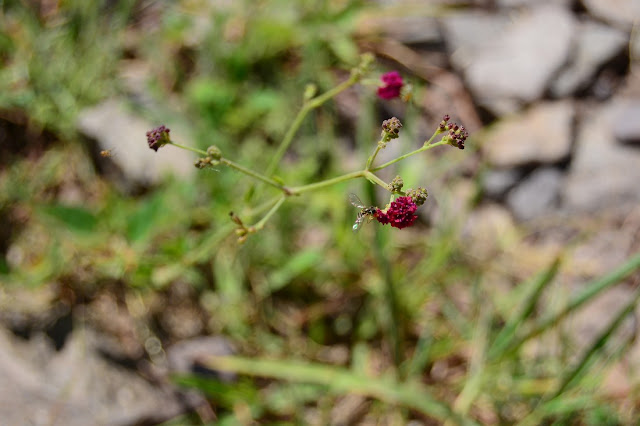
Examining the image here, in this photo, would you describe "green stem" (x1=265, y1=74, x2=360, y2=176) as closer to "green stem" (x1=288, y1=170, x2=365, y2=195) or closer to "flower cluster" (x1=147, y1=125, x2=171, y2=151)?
"green stem" (x1=288, y1=170, x2=365, y2=195)

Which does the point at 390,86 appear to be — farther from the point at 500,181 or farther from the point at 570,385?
the point at 500,181

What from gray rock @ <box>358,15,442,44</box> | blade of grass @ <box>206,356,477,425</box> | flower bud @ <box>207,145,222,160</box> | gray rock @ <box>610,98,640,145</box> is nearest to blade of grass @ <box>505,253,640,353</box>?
blade of grass @ <box>206,356,477,425</box>

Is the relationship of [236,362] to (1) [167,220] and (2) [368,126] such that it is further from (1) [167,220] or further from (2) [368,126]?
(2) [368,126]

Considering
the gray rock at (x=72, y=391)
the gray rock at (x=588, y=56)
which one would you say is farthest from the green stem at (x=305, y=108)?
the gray rock at (x=588, y=56)

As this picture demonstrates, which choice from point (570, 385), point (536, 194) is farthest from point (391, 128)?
point (536, 194)

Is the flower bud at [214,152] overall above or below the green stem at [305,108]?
above

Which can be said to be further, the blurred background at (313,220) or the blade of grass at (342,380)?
the blurred background at (313,220)

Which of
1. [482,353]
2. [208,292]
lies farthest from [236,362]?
[482,353]

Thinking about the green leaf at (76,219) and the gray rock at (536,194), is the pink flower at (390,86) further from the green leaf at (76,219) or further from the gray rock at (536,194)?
the gray rock at (536,194)
